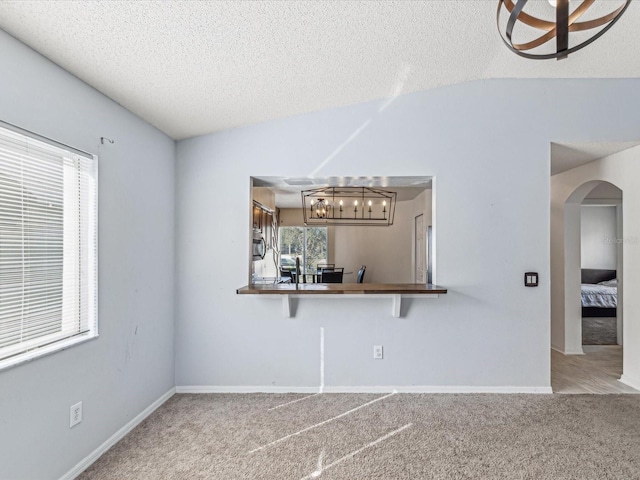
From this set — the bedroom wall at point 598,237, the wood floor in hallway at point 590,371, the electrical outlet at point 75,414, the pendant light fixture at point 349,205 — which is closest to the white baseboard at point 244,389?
the electrical outlet at point 75,414

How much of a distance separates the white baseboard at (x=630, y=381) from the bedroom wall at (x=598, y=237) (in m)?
4.87

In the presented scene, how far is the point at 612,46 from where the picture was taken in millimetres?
2750

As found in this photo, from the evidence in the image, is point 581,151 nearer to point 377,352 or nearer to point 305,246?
point 377,352

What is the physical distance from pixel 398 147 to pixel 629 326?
278 cm

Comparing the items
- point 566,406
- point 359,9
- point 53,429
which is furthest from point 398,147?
point 53,429

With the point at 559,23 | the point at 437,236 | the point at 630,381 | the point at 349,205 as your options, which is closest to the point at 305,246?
the point at 349,205

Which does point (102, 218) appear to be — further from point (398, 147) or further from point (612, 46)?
point (612, 46)

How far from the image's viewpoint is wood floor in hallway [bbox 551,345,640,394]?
3.34m

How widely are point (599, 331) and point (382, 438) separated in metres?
4.73

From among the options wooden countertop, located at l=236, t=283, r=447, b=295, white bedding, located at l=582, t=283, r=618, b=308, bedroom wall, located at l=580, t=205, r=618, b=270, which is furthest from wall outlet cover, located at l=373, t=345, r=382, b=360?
bedroom wall, located at l=580, t=205, r=618, b=270

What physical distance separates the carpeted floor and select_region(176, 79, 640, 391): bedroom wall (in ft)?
8.39

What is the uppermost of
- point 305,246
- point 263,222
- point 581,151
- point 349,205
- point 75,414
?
point 581,151

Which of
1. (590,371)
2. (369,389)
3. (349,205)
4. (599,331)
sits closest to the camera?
(369,389)

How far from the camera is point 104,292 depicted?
2383mm
